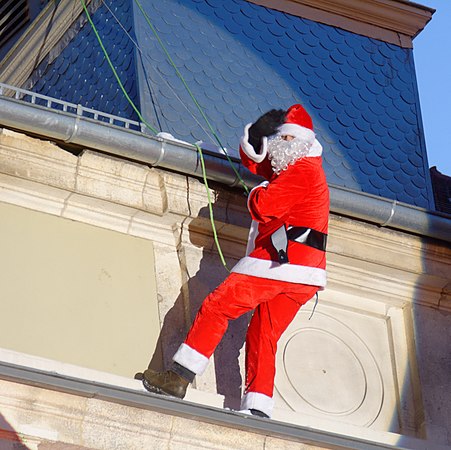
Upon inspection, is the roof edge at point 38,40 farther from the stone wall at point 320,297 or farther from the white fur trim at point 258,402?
the white fur trim at point 258,402

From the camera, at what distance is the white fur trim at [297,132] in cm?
824

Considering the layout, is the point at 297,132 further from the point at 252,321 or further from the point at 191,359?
the point at 191,359

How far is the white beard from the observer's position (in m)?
8.12

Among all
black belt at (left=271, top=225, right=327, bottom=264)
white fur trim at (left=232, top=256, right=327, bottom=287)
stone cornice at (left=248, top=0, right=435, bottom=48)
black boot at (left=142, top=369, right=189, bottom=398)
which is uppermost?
stone cornice at (left=248, top=0, right=435, bottom=48)

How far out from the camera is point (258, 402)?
778 centimetres

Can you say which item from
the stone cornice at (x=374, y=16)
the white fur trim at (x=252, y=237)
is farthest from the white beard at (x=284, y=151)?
the stone cornice at (x=374, y=16)

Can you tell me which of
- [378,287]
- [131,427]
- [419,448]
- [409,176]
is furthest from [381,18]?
[131,427]

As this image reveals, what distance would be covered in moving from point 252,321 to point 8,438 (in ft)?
5.07

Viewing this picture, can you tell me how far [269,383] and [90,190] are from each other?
1416 millimetres

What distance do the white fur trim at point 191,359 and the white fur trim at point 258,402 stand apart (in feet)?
0.87

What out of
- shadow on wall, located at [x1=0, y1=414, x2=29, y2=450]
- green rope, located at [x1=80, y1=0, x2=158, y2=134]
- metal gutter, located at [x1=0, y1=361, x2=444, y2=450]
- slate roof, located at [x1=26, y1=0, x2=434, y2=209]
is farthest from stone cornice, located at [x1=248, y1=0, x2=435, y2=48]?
shadow on wall, located at [x1=0, y1=414, x2=29, y2=450]

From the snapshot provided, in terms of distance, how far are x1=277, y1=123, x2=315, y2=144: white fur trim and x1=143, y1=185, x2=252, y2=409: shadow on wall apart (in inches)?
23.1

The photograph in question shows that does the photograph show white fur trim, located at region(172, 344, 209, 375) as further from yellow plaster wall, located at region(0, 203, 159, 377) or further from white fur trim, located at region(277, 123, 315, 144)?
white fur trim, located at region(277, 123, 315, 144)

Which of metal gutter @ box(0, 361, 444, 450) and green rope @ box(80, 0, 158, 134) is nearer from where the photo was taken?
metal gutter @ box(0, 361, 444, 450)
